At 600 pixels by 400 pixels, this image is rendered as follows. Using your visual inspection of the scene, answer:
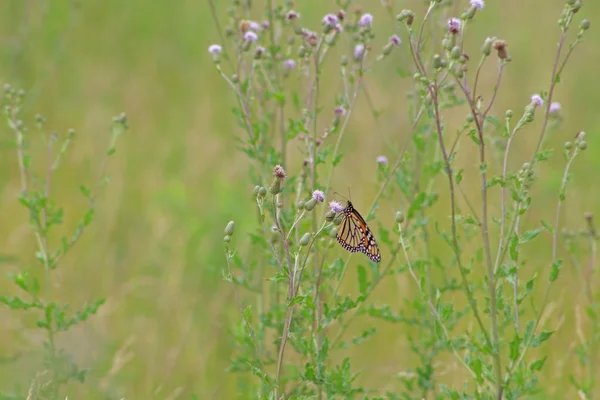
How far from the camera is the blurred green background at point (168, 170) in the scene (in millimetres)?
4516

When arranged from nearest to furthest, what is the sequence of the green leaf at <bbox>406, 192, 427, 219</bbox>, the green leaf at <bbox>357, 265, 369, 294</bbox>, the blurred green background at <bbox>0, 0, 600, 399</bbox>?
the green leaf at <bbox>357, 265, 369, 294</bbox> → the green leaf at <bbox>406, 192, 427, 219</bbox> → the blurred green background at <bbox>0, 0, 600, 399</bbox>

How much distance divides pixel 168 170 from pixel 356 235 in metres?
3.72

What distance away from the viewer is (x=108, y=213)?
5.70 m

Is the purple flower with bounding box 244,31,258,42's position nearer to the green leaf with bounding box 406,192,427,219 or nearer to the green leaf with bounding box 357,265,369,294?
the green leaf with bounding box 406,192,427,219

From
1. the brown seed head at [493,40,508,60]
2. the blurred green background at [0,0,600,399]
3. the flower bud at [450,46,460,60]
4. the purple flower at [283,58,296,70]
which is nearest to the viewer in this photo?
the flower bud at [450,46,460,60]

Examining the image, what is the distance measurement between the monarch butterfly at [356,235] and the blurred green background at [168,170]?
727mm

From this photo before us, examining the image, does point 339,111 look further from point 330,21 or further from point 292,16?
point 292,16

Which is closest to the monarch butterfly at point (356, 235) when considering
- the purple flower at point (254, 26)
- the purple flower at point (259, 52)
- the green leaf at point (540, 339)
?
the green leaf at point (540, 339)

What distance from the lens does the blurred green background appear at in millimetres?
4516

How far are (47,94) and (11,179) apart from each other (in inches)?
62.1

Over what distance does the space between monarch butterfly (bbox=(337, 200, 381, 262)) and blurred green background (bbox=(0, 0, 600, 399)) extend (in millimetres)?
727

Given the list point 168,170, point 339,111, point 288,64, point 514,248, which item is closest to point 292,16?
point 288,64

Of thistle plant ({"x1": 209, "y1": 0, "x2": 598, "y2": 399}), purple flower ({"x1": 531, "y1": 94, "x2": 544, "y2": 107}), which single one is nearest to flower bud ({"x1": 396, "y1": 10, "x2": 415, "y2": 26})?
thistle plant ({"x1": 209, "y1": 0, "x2": 598, "y2": 399})

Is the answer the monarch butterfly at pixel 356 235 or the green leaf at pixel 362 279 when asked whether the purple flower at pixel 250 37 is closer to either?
the monarch butterfly at pixel 356 235
